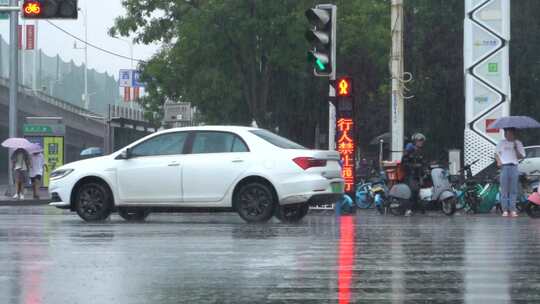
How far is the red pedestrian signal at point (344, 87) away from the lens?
74.4ft

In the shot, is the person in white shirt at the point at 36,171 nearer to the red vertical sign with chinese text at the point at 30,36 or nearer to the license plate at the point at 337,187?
the license plate at the point at 337,187

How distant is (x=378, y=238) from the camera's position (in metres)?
14.3

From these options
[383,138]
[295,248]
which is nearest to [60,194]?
[295,248]

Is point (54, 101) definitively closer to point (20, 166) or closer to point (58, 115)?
point (58, 115)

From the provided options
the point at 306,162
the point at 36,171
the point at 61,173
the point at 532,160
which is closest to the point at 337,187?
the point at 306,162

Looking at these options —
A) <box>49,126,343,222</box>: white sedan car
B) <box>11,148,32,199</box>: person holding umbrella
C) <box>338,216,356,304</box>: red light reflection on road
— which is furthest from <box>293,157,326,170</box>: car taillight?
<box>11,148,32,199</box>: person holding umbrella

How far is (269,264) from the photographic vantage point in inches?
430

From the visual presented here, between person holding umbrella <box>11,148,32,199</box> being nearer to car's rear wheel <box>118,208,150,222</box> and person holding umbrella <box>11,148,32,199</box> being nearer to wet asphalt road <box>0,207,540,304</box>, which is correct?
car's rear wheel <box>118,208,150,222</box>

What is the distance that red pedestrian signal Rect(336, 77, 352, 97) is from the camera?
2267 cm

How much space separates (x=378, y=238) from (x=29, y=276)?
17.6 ft

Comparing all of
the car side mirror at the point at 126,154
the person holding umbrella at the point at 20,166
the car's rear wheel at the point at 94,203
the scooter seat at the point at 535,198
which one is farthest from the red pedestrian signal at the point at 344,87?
the person holding umbrella at the point at 20,166

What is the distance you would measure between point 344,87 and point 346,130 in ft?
2.97

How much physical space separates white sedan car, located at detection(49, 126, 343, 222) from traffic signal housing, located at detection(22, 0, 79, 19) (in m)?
6.15

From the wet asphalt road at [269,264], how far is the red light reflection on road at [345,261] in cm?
1
